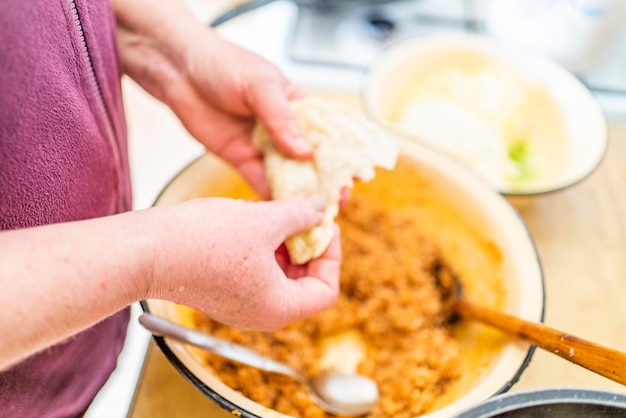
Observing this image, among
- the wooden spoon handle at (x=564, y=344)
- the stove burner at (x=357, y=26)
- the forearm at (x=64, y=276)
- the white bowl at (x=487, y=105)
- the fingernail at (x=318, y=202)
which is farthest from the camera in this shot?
the stove burner at (x=357, y=26)

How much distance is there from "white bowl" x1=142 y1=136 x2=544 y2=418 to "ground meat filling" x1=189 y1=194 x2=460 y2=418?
0.15 feet

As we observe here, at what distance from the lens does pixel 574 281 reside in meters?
0.84

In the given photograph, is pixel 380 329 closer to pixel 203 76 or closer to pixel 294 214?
pixel 294 214

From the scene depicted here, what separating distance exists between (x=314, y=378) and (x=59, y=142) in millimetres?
401

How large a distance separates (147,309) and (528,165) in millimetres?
699

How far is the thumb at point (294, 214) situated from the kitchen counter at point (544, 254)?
0.73ft

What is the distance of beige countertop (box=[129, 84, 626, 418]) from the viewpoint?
2.19 ft

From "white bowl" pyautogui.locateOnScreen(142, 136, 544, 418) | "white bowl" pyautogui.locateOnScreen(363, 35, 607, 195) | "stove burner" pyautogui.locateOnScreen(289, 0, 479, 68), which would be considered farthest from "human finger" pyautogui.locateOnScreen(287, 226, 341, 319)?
"stove burner" pyautogui.locateOnScreen(289, 0, 479, 68)

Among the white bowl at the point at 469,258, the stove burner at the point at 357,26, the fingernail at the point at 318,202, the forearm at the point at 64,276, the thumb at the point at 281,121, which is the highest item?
the forearm at the point at 64,276

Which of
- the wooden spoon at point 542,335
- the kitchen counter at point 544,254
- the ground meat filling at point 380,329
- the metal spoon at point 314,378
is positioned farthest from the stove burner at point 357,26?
the metal spoon at point 314,378

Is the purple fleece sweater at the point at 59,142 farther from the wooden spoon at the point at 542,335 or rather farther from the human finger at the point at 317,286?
the wooden spoon at the point at 542,335

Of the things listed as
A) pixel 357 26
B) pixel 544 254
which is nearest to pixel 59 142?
pixel 544 254

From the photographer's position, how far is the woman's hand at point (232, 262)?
45 centimetres

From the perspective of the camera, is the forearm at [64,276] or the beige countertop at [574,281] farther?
the beige countertop at [574,281]
